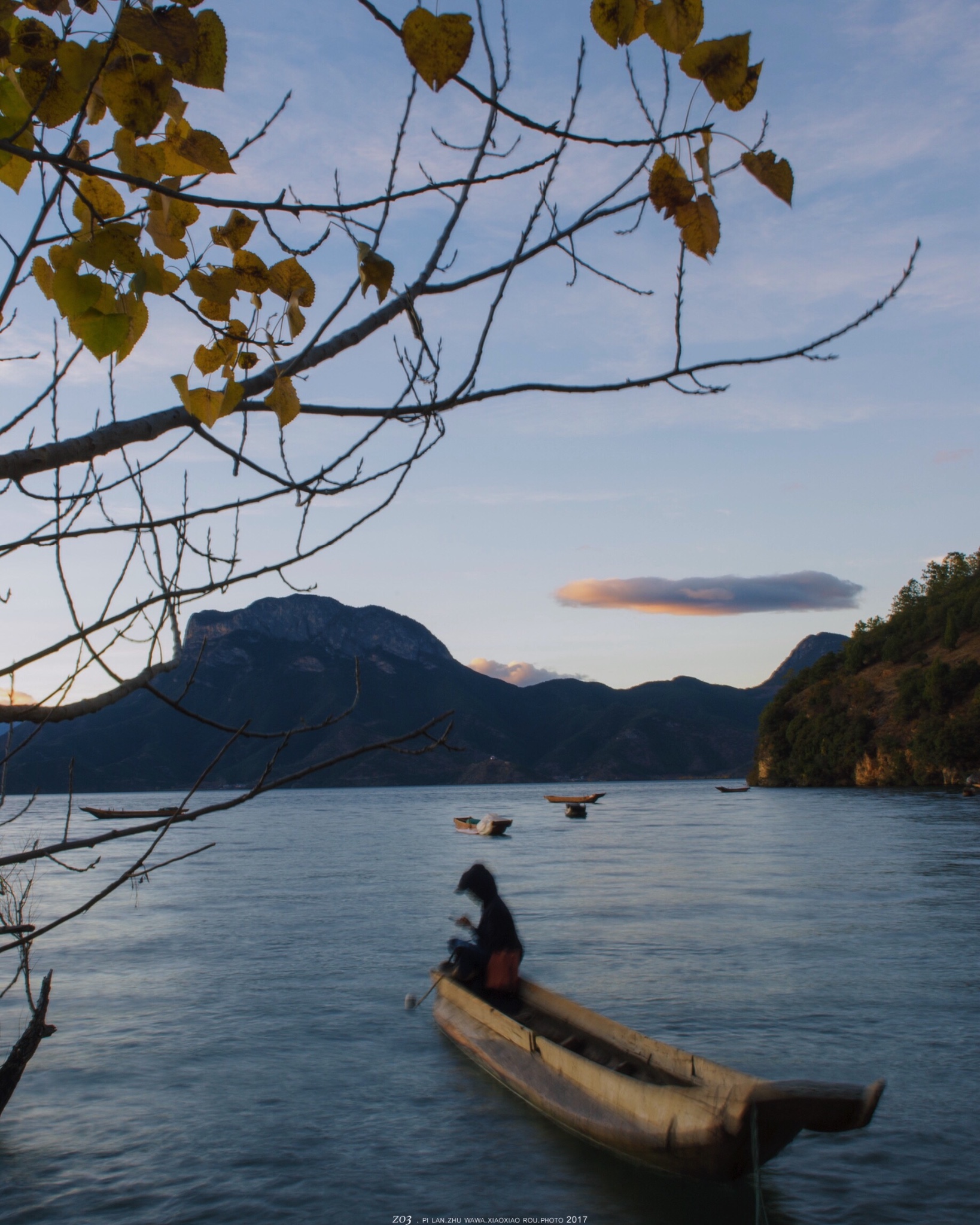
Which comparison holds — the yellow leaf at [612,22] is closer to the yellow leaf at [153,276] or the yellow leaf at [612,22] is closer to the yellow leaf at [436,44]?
the yellow leaf at [436,44]

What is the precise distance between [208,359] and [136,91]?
1.79 feet

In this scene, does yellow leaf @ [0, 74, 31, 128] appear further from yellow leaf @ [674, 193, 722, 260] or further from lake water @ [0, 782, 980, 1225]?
lake water @ [0, 782, 980, 1225]

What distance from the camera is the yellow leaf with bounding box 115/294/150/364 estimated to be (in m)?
1.43

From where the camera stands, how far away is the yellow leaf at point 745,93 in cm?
136

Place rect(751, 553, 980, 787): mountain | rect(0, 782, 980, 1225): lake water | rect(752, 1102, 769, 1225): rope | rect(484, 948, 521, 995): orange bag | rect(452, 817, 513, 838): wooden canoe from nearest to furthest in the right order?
1. rect(752, 1102, 769, 1225): rope
2. rect(0, 782, 980, 1225): lake water
3. rect(484, 948, 521, 995): orange bag
4. rect(452, 817, 513, 838): wooden canoe
5. rect(751, 553, 980, 787): mountain

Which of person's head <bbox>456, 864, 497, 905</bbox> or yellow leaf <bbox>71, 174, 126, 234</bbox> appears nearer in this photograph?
yellow leaf <bbox>71, 174, 126, 234</bbox>

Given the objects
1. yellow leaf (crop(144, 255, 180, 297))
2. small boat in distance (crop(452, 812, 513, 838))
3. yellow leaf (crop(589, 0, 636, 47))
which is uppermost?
yellow leaf (crop(589, 0, 636, 47))

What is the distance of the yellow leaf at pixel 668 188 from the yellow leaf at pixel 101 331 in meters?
0.90

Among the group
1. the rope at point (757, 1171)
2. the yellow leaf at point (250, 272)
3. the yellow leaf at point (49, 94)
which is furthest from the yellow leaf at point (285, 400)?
the rope at point (757, 1171)

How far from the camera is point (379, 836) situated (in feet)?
209

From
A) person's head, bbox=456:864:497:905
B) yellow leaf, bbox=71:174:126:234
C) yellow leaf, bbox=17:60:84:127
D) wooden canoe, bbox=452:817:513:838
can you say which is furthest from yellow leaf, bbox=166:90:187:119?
wooden canoe, bbox=452:817:513:838

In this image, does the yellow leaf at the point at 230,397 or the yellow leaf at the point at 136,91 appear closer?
the yellow leaf at the point at 136,91

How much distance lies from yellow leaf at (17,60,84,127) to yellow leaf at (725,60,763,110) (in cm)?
100

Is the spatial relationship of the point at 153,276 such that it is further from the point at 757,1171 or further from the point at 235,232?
the point at 757,1171
